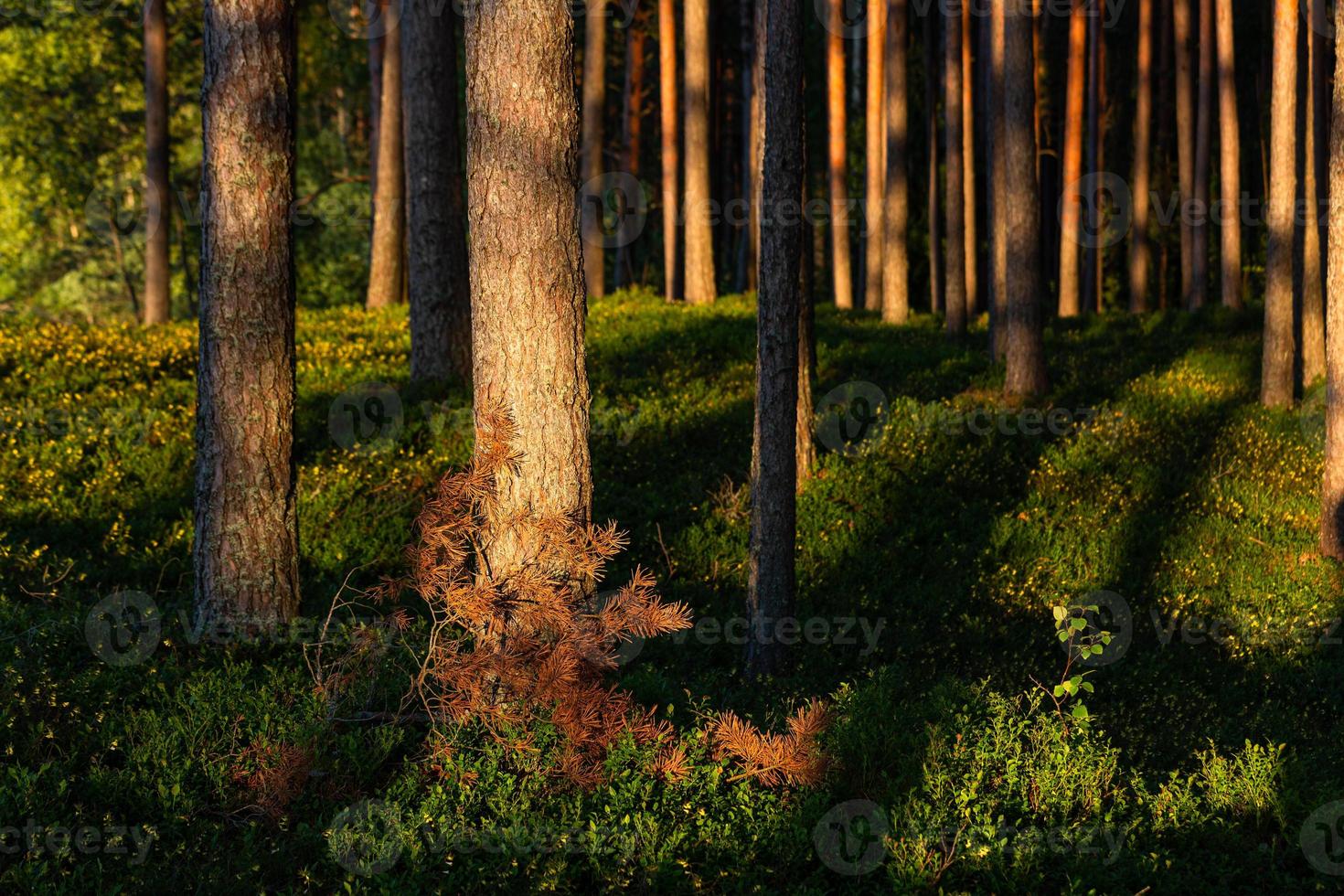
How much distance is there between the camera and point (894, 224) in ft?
70.7

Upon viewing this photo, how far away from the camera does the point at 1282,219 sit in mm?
15273

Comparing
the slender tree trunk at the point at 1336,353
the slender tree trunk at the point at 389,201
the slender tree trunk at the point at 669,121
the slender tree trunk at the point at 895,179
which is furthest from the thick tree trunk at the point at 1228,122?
the slender tree trunk at the point at 389,201

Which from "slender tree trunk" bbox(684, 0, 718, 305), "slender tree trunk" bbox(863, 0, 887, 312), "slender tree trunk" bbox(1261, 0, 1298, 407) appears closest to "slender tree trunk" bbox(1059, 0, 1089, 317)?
"slender tree trunk" bbox(863, 0, 887, 312)

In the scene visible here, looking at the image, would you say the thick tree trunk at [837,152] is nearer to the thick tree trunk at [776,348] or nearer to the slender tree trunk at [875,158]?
the slender tree trunk at [875,158]

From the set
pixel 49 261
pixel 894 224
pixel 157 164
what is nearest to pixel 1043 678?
pixel 894 224

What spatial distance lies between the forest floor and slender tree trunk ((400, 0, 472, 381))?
28.2 inches

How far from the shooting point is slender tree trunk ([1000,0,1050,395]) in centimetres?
1526

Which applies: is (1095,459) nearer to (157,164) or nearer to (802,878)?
(802,878)

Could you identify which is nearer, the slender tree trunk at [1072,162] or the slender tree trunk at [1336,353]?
the slender tree trunk at [1336,353]

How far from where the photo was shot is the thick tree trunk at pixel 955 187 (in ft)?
65.2

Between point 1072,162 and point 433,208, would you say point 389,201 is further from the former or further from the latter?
point 1072,162

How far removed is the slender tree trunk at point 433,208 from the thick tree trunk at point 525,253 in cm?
712

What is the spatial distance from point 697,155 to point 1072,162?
8646mm

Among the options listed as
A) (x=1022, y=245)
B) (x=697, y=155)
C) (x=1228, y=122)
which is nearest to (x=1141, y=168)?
(x=1228, y=122)
